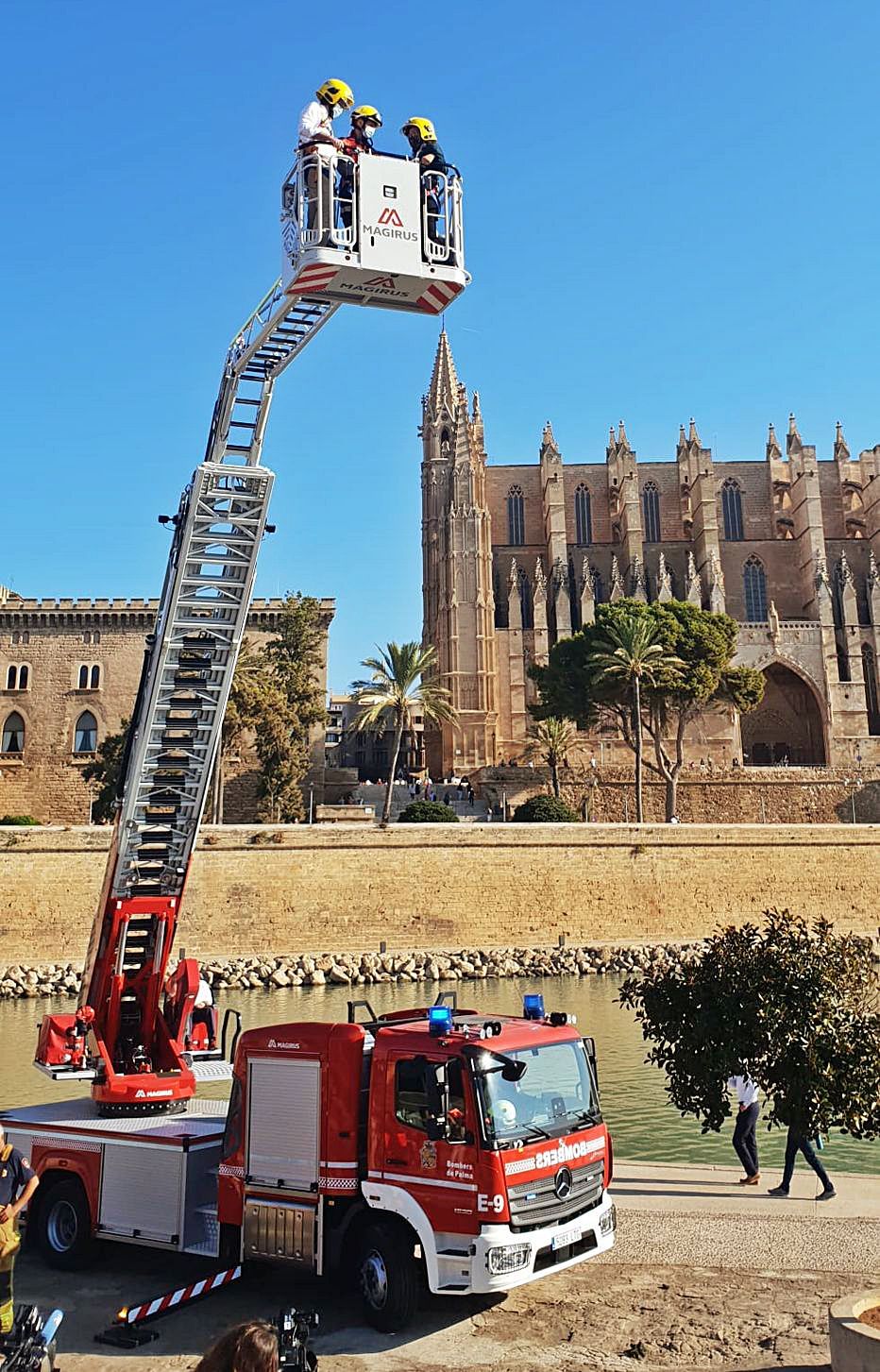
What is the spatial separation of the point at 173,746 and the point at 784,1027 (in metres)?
4.91

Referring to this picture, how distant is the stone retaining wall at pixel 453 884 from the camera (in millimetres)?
27438

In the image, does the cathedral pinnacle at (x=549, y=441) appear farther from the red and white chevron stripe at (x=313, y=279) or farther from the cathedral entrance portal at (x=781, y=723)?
the red and white chevron stripe at (x=313, y=279)

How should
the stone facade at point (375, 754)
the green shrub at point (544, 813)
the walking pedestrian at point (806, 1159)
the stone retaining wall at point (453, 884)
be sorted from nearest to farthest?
the walking pedestrian at point (806, 1159) → the stone retaining wall at point (453, 884) → the green shrub at point (544, 813) → the stone facade at point (375, 754)

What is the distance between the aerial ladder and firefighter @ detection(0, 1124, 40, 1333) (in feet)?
7.70

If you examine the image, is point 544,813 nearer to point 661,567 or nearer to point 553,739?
point 553,739

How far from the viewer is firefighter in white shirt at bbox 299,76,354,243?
6.57 meters

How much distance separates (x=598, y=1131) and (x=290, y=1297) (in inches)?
80.8

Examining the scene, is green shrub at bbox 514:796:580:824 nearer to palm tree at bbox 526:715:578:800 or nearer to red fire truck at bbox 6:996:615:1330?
palm tree at bbox 526:715:578:800

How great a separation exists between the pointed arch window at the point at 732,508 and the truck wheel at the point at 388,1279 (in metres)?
59.4

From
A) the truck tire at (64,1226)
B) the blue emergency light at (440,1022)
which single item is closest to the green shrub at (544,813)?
the truck tire at (64,1226)

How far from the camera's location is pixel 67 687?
4459 cm

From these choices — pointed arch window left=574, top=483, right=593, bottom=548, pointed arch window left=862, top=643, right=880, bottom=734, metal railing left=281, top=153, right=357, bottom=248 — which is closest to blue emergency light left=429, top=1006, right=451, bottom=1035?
metal railing left=281, top=153, right=357, bottom=248

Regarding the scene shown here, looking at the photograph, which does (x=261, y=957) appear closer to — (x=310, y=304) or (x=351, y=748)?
(x=310, y=304)

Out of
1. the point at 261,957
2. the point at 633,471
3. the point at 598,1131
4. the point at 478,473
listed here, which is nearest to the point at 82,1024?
the point at 598,1131
